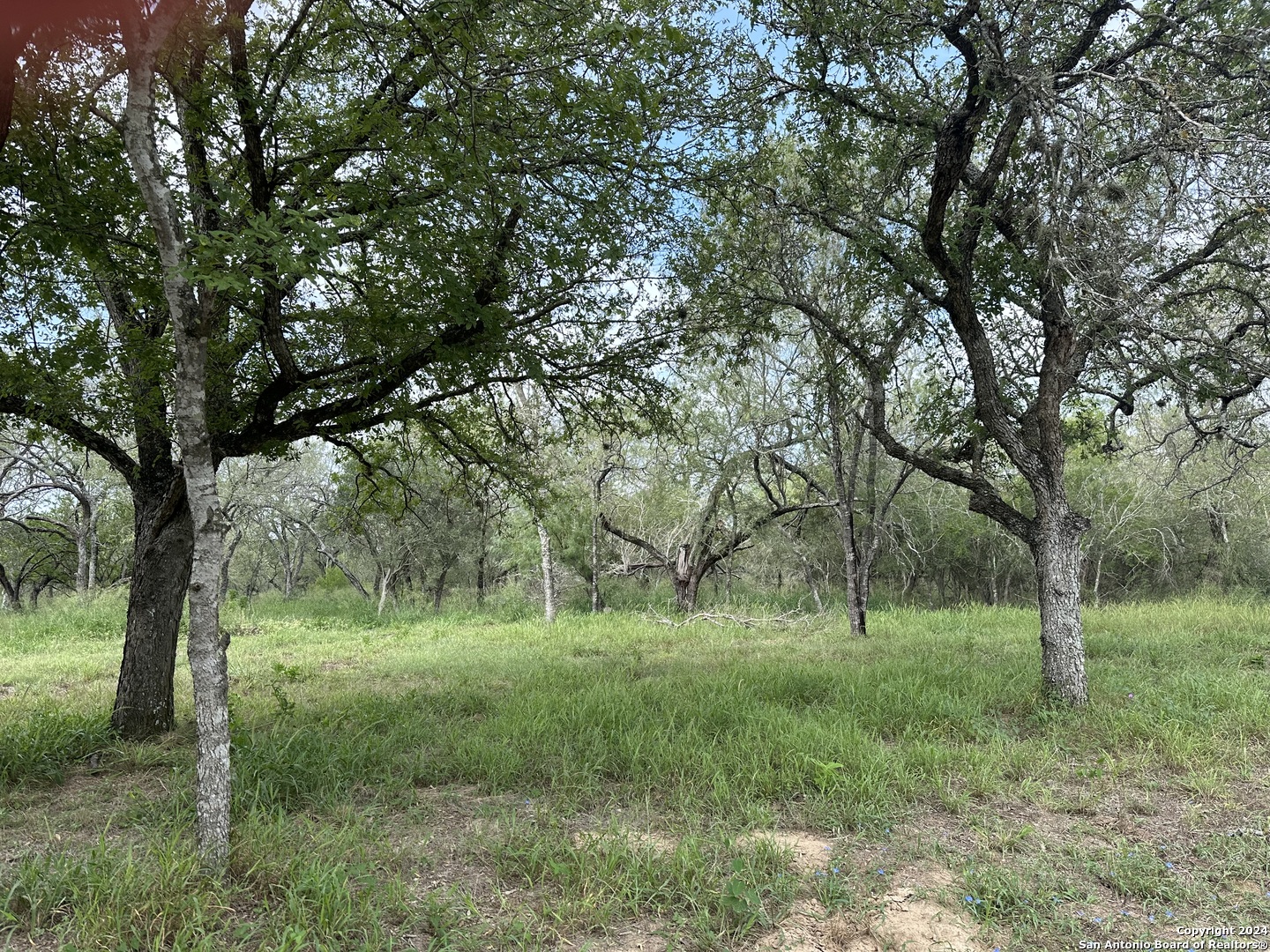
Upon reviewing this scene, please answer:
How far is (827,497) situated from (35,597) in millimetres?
33228

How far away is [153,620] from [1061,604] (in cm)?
884

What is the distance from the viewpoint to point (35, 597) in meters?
28.7

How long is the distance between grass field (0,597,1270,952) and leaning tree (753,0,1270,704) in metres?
1.91

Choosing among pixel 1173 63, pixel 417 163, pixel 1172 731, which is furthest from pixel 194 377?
pixel 1173 63

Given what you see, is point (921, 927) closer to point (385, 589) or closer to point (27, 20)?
point (27, 20)

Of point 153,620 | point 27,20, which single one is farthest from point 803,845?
point 27,20

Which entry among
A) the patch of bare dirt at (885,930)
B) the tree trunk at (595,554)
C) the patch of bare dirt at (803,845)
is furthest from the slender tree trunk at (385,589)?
the patch of bare dirt at (885,930)

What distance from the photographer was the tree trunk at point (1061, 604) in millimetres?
6676

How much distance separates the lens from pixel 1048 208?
541 cm

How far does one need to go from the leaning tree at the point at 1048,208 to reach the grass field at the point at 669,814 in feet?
6.28

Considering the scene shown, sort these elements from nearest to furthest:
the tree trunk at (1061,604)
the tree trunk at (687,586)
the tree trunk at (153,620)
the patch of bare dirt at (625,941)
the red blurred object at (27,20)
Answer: the patch of bare dirt at (625,941), the red blurred object at (27,20), the tree trunk at (153,620), the tree trunk at (1061,604), the tree trunk at (687,586)

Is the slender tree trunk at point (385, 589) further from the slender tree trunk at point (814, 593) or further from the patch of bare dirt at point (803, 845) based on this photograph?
the patch of bare dirt at point (803, 845)

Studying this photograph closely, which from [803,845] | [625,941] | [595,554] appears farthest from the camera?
[595,554]

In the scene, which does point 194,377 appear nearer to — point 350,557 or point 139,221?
point 139,221
